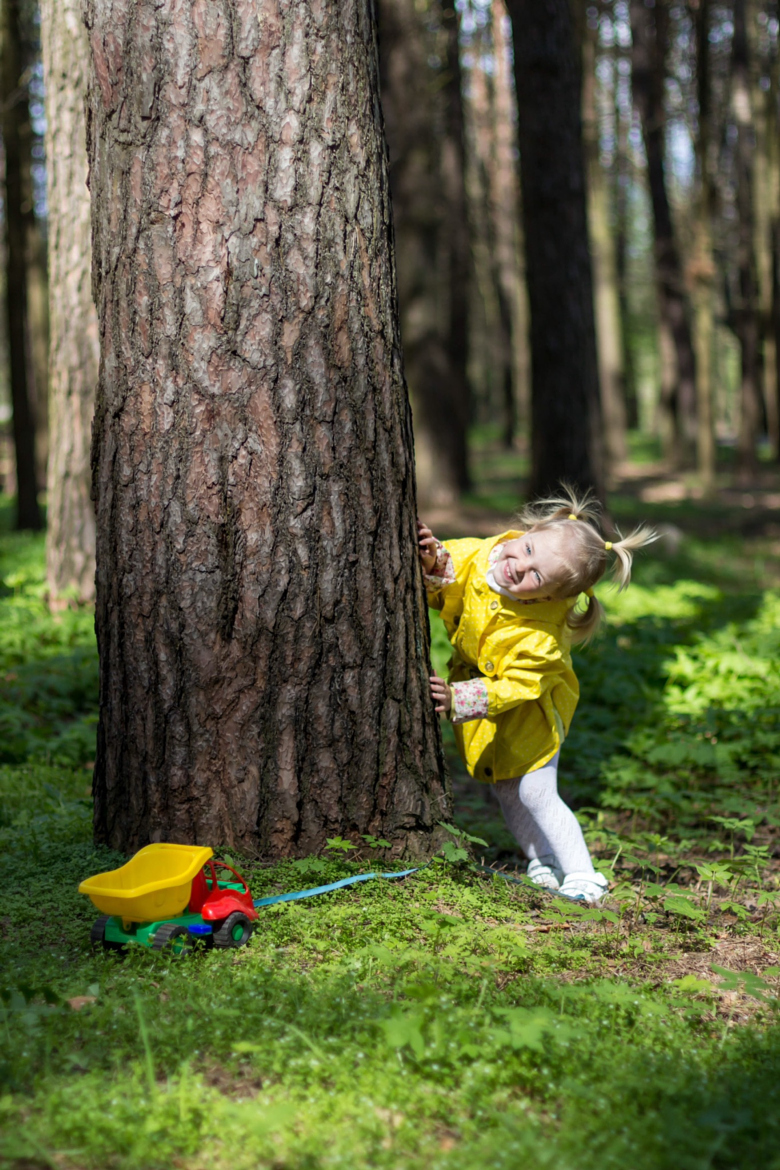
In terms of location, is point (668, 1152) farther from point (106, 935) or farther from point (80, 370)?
point (80, 370)

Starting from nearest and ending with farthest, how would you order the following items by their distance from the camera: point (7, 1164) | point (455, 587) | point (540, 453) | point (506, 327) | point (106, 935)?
point (7, 1164), point (106, 935), point (455, 587), point (540, 453), point (506, 327)

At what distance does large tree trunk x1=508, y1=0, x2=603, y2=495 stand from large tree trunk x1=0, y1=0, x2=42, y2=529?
19.7 feet

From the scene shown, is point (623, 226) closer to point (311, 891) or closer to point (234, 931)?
point (311, 891)

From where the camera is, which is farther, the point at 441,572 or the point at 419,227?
the point at 419,227

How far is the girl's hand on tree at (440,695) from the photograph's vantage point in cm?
328

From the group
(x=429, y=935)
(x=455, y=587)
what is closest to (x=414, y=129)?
(x=455, y=587)

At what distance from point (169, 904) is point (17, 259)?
445 inches

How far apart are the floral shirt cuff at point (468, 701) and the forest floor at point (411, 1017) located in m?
0.43

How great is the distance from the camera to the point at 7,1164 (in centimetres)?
175

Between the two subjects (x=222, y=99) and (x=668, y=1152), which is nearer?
(x=668, y=1152)

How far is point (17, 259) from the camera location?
11945 mm

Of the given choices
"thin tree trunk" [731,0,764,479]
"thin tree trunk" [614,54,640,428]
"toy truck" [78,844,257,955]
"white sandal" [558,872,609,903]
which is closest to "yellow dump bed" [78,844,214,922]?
"toy truck" [78,844,257,955]

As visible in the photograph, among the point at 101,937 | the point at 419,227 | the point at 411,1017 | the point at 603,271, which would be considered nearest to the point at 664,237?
the point at 603,271

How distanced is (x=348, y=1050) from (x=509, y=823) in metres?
1.75
